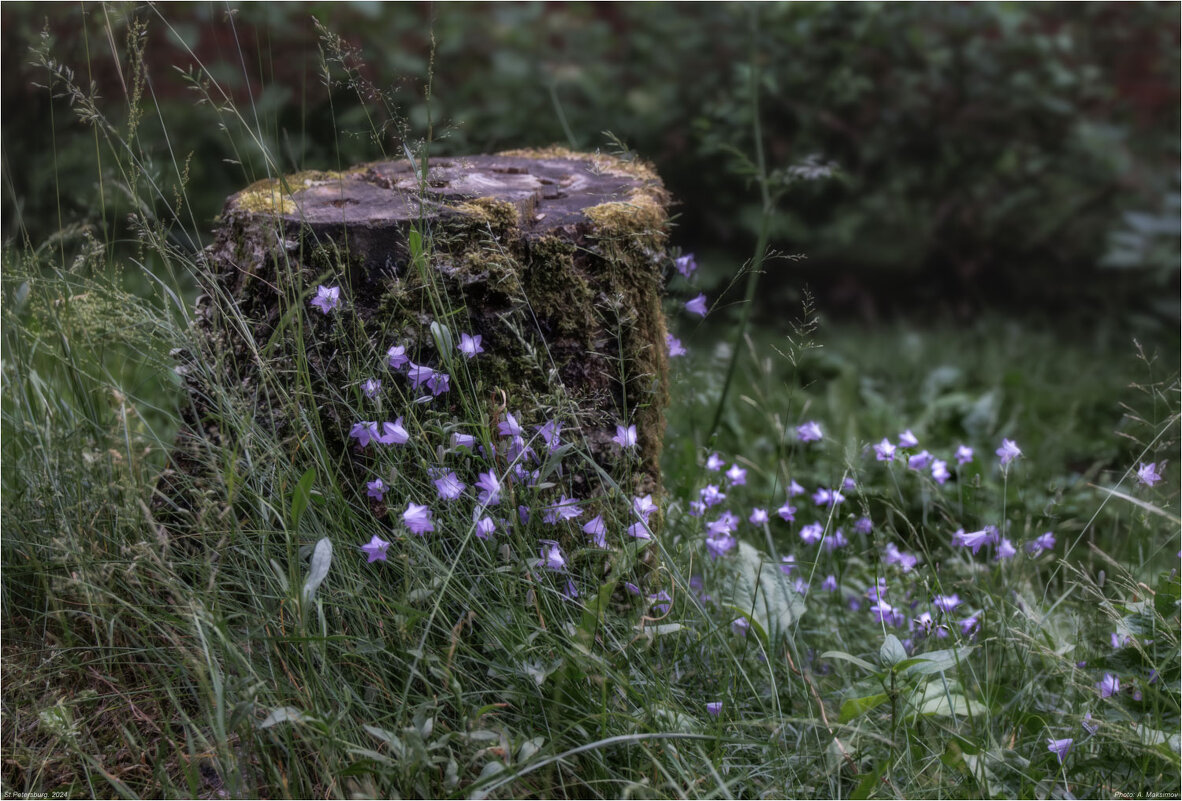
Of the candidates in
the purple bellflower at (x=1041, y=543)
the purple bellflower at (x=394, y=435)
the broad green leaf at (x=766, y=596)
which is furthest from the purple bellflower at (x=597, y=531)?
the purple bellflower at (x=1041, y=543)

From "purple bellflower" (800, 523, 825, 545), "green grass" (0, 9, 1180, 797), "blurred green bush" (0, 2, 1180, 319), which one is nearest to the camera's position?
"green grass" (0, 9, 1180, 797)

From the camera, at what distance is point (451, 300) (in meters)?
1.90

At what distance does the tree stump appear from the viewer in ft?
5.94

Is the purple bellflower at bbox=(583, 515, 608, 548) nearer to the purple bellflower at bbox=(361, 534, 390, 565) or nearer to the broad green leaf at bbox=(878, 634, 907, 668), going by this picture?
the purple bellflower at bbox=(361, 534, 390, 565)

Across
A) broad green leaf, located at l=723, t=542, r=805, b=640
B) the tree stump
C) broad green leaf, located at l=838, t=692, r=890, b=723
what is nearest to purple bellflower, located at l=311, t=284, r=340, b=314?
the tree stump

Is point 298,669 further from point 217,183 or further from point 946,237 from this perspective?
point 946,237

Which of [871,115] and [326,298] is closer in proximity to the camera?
[326,298]

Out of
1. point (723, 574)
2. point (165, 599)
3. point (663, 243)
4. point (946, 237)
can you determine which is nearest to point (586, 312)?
point (663, 243)

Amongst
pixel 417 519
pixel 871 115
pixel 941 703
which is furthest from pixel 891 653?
pixel 871 115

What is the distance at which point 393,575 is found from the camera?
1746 mm

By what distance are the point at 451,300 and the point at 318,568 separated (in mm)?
687

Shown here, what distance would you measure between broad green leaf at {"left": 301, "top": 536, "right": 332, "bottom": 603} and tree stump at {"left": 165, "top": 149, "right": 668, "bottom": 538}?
38 centimetres

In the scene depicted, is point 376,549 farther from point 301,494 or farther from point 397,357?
point 397,357

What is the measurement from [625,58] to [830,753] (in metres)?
4.29
